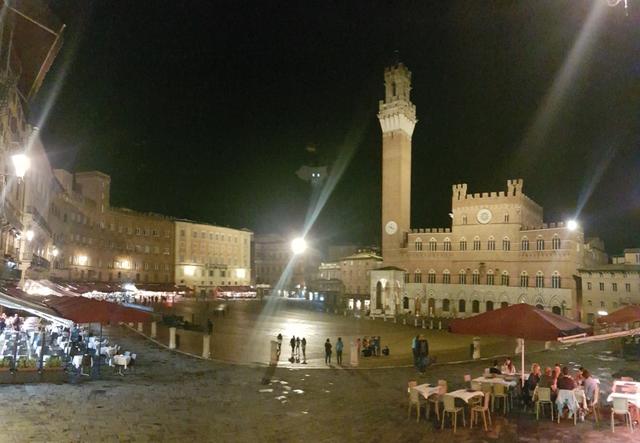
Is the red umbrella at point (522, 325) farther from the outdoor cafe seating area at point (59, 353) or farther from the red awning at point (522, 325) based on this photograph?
the outdoor cafe seating area at point (59, 353)

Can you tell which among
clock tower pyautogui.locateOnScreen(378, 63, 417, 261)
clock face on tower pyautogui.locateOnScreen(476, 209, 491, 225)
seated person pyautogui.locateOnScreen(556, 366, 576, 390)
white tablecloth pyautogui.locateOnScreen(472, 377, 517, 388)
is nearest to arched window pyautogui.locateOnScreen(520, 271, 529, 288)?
clock face on tower pyautogui.locateOnScreen(476, 209, 491, 225)

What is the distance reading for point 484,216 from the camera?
65.5 metres

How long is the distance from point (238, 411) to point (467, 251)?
5727 cm

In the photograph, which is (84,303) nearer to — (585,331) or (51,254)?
(585,331)

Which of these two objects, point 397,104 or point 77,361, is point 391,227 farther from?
point 77,361

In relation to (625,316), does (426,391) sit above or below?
below

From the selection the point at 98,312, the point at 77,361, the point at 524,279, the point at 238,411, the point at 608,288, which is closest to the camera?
the point at 238,411

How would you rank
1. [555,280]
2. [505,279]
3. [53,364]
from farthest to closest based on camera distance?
[505,279]
[555,280]
[53,364]

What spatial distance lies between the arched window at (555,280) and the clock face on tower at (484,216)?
10.3 m

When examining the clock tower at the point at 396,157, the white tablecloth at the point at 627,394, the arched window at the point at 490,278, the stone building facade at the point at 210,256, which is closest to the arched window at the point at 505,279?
the arched window at the point at 490,278

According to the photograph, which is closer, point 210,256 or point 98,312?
point 98,312

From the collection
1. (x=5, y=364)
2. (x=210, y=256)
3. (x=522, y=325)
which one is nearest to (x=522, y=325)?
(x=522, y=325)

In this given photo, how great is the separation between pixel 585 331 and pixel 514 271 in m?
51.3

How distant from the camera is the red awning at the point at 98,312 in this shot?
15.8 metres
